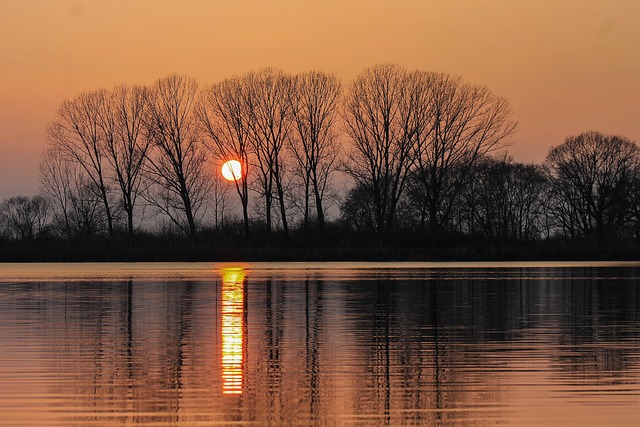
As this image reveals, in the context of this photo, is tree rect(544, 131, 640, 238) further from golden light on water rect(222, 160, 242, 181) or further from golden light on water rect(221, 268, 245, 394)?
golden light on water rect(221, 268, 245, 394)

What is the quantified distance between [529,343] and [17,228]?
418 ft

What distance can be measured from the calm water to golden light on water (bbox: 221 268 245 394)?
0.05 metres

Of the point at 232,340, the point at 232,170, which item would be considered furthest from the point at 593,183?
the point at 232,340

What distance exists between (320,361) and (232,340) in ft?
12.4

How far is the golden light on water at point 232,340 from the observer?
49.4 feet

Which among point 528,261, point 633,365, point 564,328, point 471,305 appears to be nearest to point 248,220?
point 528,261

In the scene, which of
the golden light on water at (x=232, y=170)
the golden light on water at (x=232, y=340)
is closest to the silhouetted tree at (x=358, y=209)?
the golden light on water at (x=232, y=170)

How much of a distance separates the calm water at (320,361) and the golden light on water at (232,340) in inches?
2.1

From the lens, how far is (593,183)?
112 metres

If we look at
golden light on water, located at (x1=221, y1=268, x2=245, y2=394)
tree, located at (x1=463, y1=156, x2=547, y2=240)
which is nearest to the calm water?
golden light on water, located at (x1=221, y1=268, x2=245, y2=394)

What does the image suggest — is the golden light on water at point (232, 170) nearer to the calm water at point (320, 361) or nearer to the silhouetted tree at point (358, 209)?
the silhouetted tree at point (358, 209)

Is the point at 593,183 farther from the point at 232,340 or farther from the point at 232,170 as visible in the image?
the point at 232,340

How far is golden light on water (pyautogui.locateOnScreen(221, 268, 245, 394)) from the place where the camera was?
593 inches

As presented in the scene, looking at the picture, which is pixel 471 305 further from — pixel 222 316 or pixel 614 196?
pixel 614 196
